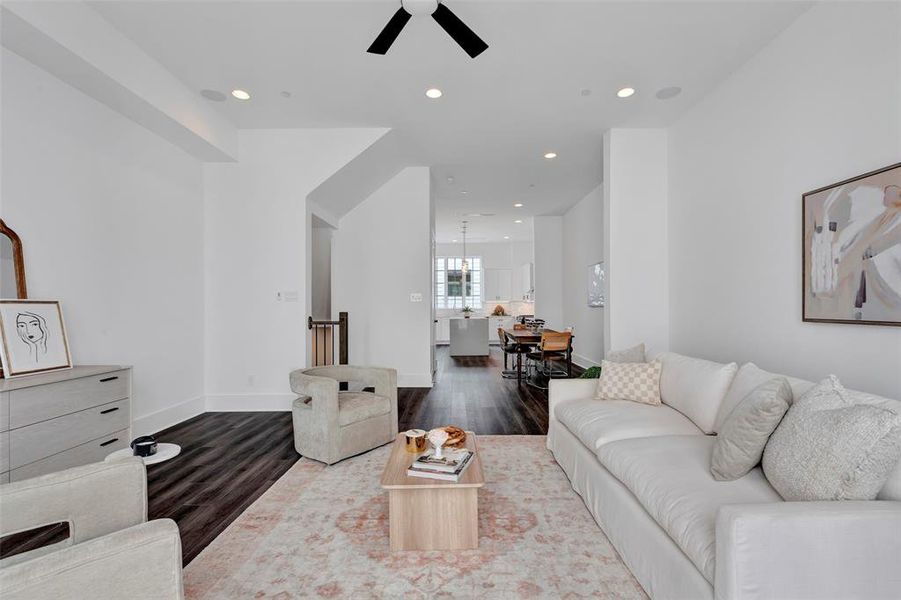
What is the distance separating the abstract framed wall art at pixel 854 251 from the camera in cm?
206

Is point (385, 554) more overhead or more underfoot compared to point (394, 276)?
more underfoot

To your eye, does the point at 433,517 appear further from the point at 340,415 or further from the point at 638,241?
the point at 638,241

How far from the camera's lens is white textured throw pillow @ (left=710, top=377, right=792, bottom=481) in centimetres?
165

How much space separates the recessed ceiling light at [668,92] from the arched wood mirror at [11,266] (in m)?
5.04

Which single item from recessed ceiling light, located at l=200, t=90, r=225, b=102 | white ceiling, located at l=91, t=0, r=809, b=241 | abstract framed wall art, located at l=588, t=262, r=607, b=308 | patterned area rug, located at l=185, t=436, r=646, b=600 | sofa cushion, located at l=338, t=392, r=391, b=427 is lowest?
patterned area rug, located at l=185, t=436, r=646, b=600

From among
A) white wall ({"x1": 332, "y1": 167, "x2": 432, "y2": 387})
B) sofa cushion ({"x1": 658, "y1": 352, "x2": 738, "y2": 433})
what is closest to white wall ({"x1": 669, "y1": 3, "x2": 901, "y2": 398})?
sofa cushion ({"x1": 658, "y1": 352, "x2": 738, "y2": 433})

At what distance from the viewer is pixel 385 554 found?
194 centimetres

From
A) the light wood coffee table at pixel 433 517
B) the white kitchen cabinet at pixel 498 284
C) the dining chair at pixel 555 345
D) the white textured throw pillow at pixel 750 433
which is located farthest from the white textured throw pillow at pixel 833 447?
the white kitchen cabinet at pixel 498 284

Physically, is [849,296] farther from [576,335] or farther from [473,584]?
[576,335]

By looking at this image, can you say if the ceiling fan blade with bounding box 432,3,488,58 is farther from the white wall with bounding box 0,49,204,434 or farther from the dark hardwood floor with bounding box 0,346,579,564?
the dark hardwood floor with bounding box 0,346,579,564

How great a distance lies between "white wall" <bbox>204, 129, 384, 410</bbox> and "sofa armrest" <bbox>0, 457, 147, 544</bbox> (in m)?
3.10

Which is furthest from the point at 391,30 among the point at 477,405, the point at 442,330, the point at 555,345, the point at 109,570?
the point at 442,330

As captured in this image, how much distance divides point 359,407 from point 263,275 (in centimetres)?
225

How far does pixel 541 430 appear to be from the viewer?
151 inches
